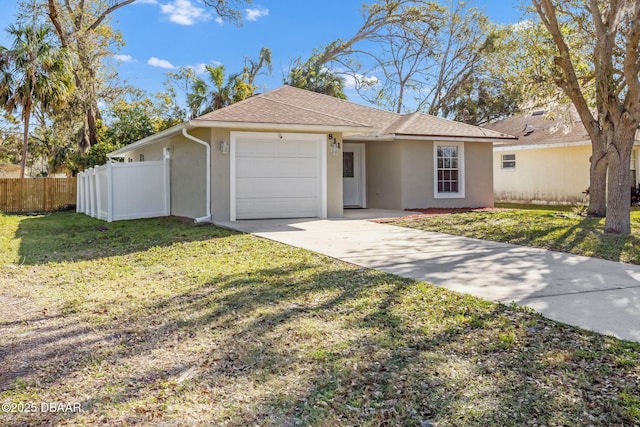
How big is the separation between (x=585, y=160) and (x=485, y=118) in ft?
55.5

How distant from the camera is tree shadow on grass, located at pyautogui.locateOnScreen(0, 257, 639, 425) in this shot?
9.23 ft

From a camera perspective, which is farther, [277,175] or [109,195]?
[109,195]

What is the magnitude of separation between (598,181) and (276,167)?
8.55m

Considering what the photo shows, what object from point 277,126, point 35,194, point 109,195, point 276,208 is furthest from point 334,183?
point 35,194

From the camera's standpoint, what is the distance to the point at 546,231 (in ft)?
32.6

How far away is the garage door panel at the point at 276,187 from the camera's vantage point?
12602 millimetres

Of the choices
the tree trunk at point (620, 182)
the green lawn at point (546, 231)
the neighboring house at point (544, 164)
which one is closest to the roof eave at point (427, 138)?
the green lawn at point (546, 231)

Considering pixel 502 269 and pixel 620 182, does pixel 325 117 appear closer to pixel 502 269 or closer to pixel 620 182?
pixel 620 182

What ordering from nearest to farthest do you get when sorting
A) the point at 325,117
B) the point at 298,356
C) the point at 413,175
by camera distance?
1. the point at 298,356
2. the point at 325,117
3. the point at 413,175

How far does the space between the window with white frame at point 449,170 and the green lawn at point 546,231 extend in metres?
2.49

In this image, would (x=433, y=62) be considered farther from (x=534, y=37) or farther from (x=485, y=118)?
(x=534, y=37)

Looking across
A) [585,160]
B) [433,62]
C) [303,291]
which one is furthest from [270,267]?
[433,62]

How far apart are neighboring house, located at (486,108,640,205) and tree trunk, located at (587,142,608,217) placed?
5678 mm

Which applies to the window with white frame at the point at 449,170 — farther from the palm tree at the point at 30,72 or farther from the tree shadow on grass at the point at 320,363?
the palm tree at the point at 30,72
